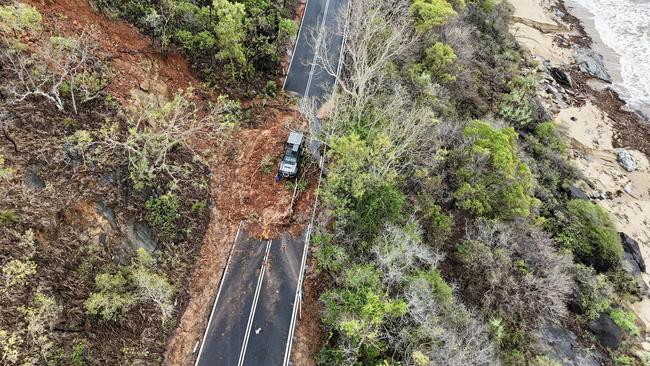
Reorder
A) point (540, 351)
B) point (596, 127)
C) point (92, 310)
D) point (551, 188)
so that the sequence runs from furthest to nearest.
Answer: point (596, 127)
point (551, 188)
point (540, 351)
point (92, 310)

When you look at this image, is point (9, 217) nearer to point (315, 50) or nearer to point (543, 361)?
point (315, 50)

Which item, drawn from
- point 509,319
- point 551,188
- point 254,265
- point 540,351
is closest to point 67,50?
point 254,265

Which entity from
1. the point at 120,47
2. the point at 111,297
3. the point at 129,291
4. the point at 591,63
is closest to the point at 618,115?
the point at 591,63

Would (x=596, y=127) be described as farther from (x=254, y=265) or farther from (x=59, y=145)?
(x=59, y=145)

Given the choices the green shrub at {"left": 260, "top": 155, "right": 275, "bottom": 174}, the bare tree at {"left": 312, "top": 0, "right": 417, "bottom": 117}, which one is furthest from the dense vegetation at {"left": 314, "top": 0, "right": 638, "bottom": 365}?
the green shrub at {"left": 260, "top": 155, "right": 275, "bottom": 174}

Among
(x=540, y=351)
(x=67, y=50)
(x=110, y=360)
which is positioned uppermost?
(x=67, y=50)

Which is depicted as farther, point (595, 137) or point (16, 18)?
point (595, 137)
